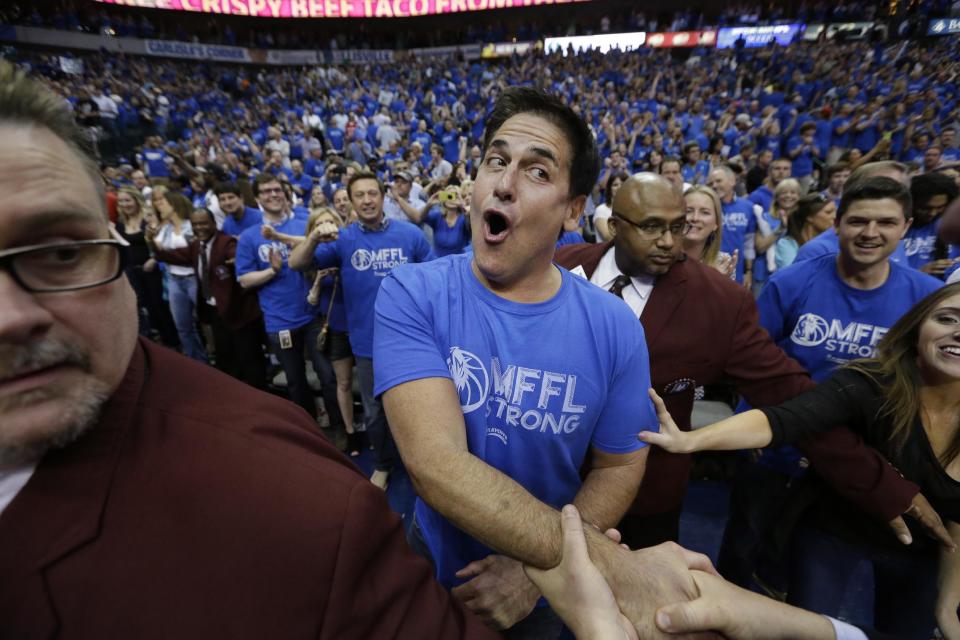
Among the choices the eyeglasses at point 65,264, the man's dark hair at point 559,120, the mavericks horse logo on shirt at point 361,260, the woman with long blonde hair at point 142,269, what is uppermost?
the man's dark hair at point 559,120

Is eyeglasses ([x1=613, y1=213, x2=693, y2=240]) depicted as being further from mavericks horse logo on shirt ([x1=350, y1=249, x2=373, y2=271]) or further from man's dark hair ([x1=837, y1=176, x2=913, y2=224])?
mavericks horse logo on shirt ([x1=350, y1=249, x2=373, y2=271])

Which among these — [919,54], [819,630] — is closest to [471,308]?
[819,630]

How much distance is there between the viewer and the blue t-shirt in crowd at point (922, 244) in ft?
13.0

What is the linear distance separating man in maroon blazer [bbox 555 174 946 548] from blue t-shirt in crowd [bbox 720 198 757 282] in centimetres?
352

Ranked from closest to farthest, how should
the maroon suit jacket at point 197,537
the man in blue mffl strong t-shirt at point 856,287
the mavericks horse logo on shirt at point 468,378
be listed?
the maroon suit jacket at point 197,537 → the mavericks horse logo on shirt at point 468,378 → the man in blue mffl strong t-shirt at point 856,287

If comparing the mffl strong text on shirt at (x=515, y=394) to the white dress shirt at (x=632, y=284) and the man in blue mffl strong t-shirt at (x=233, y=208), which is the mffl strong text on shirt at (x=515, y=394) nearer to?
the white dress shirt at (x=632, y=284)

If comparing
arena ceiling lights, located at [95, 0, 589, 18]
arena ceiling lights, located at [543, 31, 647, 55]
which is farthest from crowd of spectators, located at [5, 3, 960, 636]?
arena ceiling lights, located at [95, 0, 589, 18]

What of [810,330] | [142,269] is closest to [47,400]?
[810,330]

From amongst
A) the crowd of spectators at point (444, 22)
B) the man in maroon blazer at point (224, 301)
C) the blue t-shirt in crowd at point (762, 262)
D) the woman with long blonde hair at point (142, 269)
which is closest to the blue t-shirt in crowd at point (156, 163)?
the woman with long blonde hair at point (142, 269)

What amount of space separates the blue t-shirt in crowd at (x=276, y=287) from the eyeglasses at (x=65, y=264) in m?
3.57

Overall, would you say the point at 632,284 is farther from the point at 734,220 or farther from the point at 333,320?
the point at 734,220

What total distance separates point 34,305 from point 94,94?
22838 mm

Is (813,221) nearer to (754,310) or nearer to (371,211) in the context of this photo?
(754,310)

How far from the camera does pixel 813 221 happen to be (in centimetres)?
412
